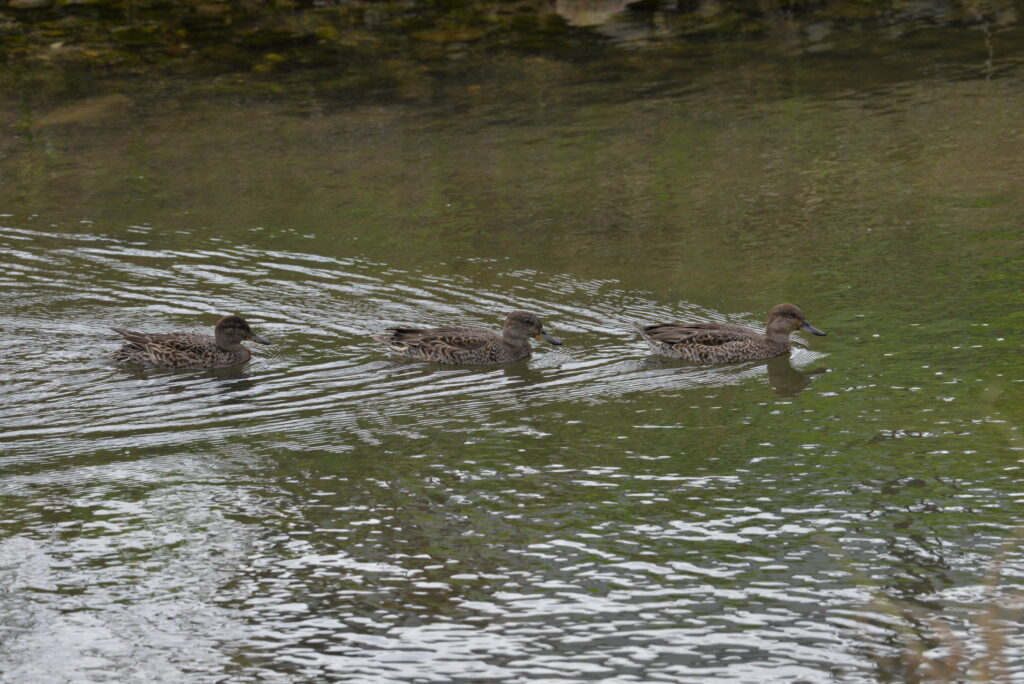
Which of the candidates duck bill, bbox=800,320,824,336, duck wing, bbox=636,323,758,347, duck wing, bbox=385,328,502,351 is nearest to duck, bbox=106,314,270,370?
duck wing, bbox=385,328,502,351

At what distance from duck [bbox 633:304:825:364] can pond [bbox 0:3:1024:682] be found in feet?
0.57

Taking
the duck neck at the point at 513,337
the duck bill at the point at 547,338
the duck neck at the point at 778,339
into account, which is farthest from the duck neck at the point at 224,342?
the duck neck at the point at 778,339

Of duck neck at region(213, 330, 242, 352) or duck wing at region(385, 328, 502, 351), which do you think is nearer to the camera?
duck wing at region(385, 328, 502, 351)

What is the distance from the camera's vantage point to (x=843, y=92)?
72.6ft

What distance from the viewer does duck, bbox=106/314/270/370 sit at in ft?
41.2

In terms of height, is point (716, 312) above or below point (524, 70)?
below

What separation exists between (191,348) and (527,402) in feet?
10.2

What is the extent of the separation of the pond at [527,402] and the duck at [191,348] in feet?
0.64

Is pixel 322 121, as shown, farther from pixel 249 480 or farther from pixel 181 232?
pixel 249 480

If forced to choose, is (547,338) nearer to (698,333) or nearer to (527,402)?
(698,333)

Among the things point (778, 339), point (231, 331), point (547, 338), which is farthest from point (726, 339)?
point (231, 331)

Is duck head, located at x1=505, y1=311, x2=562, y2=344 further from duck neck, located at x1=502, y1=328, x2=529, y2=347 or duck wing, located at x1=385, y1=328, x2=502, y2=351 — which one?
duck wing, located at x1=385, y1=328, x2=502, y2=351

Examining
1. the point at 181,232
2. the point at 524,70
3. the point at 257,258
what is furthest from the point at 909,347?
the point at 524,70

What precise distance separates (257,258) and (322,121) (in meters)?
7.24
